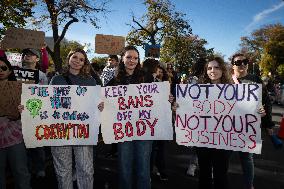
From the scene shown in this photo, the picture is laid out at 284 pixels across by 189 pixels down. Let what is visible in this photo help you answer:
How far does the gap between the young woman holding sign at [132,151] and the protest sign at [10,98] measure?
112cm

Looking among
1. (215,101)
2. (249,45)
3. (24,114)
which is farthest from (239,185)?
(249,45)

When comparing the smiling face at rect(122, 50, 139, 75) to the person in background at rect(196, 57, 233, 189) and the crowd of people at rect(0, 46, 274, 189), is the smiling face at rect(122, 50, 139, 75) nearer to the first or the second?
the crowd of people at rect(0, 46, 274, 189)

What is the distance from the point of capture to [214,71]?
4094 mm

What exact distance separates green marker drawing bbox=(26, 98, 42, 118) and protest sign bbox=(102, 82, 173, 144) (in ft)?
2.45

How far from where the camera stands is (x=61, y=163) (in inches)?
153

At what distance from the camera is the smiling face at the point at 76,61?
3990 mm

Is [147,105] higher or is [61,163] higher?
[147,105]

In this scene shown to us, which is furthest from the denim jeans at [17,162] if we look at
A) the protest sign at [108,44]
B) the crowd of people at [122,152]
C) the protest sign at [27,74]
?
the protest sign at [108,44]

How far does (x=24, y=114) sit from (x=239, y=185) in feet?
11.0

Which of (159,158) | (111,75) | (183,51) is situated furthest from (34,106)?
(183,51)

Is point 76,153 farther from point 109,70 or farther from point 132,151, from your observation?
point 109,70

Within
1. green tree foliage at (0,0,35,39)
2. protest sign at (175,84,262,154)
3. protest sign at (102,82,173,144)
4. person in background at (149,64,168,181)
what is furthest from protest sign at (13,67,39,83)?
green tree foliage at (0,0,35,39)

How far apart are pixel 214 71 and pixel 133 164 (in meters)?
1.42

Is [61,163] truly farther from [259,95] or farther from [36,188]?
[259,95]
